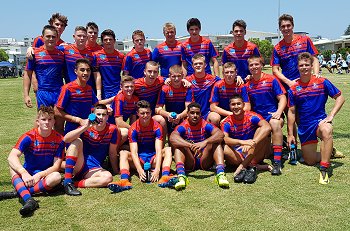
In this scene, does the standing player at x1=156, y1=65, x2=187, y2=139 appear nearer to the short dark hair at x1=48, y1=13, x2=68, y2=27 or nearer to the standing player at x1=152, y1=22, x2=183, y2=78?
the standing player at x1=152, y1=22, x2=183, y2=78

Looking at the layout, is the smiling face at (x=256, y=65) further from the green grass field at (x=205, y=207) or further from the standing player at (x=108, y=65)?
the standing player at (x=108, y=65)

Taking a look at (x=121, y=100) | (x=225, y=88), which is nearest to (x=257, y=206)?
(x=225, y=88)

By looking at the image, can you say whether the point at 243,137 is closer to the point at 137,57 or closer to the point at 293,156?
the point at 293,156

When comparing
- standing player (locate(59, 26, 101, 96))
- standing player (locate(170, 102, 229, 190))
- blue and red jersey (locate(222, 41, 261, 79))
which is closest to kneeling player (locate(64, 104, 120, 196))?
standing player (locate(170, 102, 229, 190))

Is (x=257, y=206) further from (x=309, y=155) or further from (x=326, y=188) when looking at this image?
(x=309, y=155)

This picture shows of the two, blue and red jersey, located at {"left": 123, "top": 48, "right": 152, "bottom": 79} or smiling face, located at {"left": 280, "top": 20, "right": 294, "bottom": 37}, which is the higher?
smiling face, located at {"left": 280, "top": 20, "right": 294, "bottom": 37}

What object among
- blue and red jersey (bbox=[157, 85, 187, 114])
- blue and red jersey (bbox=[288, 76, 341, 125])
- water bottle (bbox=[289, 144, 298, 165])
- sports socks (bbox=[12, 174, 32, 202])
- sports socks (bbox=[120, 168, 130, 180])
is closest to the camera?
sports socks (bbox=[12, 174, 32, 202])

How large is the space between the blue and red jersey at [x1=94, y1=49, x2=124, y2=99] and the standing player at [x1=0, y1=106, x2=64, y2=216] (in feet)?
7.02

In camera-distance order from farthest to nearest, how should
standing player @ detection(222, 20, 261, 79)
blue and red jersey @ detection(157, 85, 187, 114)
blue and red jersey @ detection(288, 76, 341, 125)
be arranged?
standing player @ detection(222, 20, 261, 79)
blue and red jersey @ detection(157, 85, 187, 114)
blue and red jersey @ detection(288, 76, 341, 125)

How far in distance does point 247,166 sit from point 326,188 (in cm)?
113

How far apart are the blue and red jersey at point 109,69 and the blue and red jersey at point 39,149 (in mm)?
2144

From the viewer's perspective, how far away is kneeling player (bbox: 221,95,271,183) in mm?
5273

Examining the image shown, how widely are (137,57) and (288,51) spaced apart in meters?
2.70

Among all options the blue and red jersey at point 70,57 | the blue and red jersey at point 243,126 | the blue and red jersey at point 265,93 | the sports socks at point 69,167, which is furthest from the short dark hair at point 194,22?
the sports socks at point 69,167
